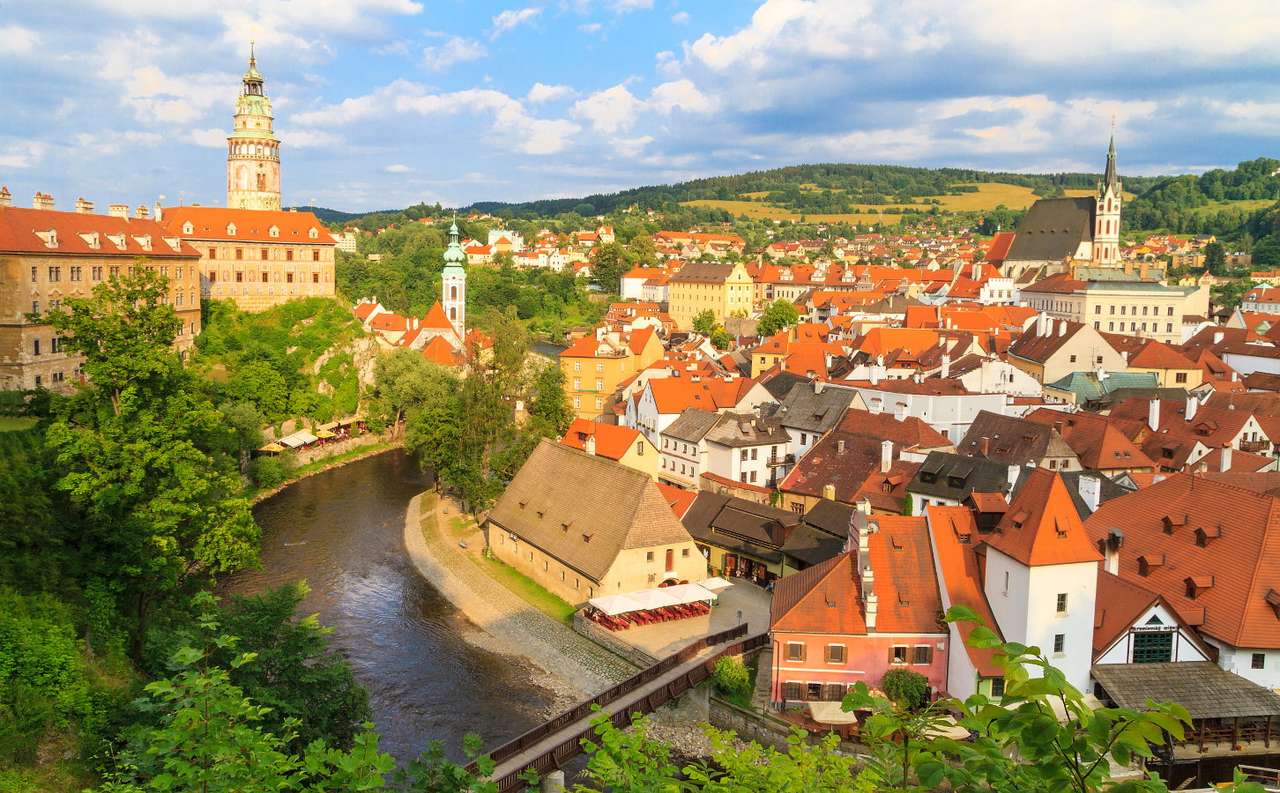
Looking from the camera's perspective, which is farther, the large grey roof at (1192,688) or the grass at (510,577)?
the grass at (510,577)

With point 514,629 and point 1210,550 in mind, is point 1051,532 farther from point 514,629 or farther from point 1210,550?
point 514,629

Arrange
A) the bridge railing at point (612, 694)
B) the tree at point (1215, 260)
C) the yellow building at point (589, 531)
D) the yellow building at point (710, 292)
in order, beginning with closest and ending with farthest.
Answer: the bridge railing at point (612, 694) < the yellow building at point (589, 531) < the yellow building at point (710, 292) < the tree at point (1215, 260)

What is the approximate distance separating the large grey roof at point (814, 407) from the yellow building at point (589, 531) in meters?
12.7

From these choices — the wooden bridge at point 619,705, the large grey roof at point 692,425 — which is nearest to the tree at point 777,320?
the large grey roof at point 692,425

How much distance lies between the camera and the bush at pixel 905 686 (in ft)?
75.7

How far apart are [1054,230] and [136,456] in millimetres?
99623

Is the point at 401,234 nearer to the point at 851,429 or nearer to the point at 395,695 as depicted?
the point at 851,429

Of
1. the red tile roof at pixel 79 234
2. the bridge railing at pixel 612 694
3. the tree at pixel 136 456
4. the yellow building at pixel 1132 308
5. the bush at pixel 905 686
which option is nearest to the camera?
the bridge railing at pixel 612 694

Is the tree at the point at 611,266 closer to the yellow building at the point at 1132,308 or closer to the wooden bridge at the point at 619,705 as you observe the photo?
the yellow building at the point at 1132,308

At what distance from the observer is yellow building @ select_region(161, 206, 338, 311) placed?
64438 mm

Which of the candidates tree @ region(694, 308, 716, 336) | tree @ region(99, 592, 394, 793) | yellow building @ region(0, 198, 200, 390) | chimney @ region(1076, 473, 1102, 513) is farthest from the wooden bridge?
tree @ region(694, 308, 716, 336)

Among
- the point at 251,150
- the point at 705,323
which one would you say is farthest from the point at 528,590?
the point at 705,323

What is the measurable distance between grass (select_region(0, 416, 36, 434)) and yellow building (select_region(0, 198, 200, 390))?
31.5ft

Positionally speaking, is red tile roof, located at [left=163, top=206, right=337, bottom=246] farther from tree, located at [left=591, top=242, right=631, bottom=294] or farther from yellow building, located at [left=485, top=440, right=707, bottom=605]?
tree, located at [left=591, top=242, right=631, bottom=294]
